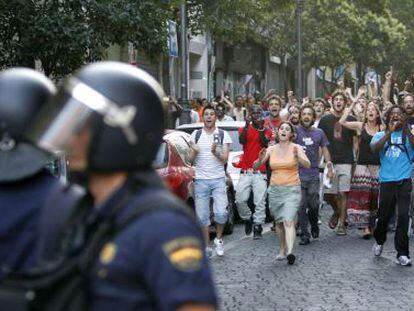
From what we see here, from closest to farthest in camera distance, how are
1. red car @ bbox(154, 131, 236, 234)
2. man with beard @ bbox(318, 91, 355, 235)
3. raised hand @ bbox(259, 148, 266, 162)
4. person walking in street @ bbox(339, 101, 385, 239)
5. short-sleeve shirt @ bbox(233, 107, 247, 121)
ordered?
red car @ bbox(154, 131, 236, 234), raised hand @ bbox(259, 148, 266, 162), person walking in street @ bbox(339, 101, 385, 239), man with beard @ bbox(318, 91, 355, 235), short-sleeve shirt @ bbox(233, 107, 247, 121)

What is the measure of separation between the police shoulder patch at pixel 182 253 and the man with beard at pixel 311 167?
11.0 meters

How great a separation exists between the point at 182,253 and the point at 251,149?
443 inches

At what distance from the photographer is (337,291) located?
950 centimetres

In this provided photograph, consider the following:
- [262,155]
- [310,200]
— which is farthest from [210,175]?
[310,200]

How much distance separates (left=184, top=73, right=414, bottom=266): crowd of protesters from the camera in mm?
11258

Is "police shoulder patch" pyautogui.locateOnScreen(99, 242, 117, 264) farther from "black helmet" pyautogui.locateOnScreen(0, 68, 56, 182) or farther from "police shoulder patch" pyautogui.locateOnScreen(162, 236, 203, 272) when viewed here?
"black helmet" pyautogui.locateOnScreen(0, 68, 56, 182)

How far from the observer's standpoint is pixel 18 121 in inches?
119

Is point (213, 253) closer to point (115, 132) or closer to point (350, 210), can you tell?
point (350, 210)

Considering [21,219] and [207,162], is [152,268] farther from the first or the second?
[207,162]

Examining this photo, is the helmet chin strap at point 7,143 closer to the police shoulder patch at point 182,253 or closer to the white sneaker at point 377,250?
the police shoulder patch at point 182,253

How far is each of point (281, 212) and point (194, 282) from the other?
942 centimetres

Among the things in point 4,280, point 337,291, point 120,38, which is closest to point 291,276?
point 337,291

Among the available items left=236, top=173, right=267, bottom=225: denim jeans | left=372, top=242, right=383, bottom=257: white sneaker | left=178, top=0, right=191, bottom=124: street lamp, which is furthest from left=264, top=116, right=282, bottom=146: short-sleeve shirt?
left=178, top=0, right=191, bottom=124: street lamp

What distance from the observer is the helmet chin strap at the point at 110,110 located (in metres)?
2.55
